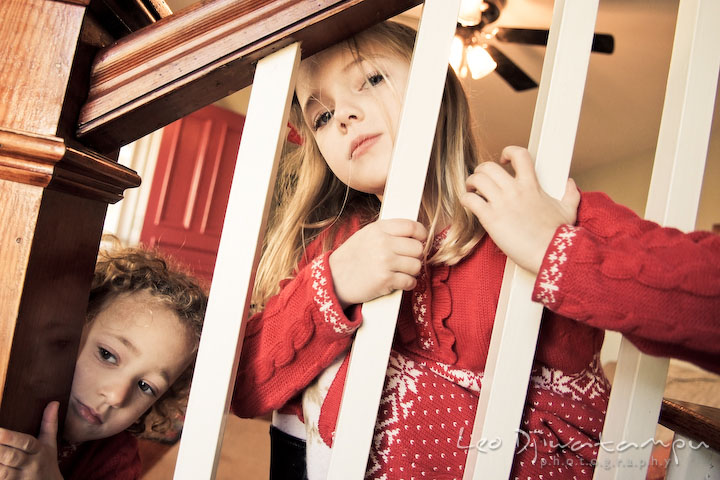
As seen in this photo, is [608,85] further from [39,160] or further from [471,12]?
[39,160]

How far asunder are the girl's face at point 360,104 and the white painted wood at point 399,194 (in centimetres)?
26

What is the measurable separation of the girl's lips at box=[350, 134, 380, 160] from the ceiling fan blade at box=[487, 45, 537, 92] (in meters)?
1.88

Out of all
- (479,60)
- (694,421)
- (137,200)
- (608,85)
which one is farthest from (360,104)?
(137,200)

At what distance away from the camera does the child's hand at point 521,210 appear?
47 cm

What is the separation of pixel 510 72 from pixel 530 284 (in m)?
2.26

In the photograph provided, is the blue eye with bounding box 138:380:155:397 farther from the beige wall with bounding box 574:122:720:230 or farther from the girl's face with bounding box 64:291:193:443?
the beige wall with bounding box 574:122:720:230

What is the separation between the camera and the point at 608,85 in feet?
9.90

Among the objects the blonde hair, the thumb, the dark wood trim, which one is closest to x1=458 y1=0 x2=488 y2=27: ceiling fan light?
the blonde hair

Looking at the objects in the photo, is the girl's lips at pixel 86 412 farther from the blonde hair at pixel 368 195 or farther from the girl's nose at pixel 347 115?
the girl's nose at pixel 347 115

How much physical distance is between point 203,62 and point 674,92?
47 centimetres

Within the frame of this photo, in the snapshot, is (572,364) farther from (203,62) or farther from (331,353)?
(203,62)

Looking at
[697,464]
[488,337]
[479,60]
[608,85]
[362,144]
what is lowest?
[697,464]

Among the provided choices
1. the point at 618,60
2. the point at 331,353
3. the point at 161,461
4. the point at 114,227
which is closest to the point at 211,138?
the point at 114,227

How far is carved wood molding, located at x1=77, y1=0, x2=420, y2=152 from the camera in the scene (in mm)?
451
